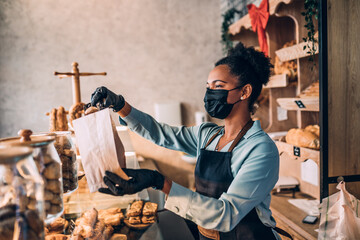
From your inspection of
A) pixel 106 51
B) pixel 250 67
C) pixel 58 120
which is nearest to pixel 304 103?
pixel 250 67

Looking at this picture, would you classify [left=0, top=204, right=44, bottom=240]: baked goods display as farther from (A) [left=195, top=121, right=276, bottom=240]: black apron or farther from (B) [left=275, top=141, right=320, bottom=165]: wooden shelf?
(B) [left=275, top=141, right=320, bottom=165]: wooden shelf

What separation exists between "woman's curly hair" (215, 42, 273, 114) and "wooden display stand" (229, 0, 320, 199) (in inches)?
25.2

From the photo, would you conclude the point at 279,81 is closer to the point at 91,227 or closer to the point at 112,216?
the point at 112,216

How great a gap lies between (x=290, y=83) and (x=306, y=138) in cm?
62

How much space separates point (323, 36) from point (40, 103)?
137 inches

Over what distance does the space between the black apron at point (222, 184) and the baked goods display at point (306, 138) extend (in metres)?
0.75

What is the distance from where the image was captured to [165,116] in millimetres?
3998

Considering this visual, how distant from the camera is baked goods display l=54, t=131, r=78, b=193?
1035mm

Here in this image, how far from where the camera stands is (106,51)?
3904 millimetres

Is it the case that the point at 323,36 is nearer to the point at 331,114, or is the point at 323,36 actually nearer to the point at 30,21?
the point at 331,114

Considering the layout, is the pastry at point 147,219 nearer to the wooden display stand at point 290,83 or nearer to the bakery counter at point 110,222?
the bakery counter at point 110,222

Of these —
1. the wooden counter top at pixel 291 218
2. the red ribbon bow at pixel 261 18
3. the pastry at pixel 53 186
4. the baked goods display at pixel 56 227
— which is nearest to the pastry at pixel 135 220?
the baked goods display at pixel 56 227

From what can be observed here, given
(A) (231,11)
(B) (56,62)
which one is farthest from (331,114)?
(B) (56,62)

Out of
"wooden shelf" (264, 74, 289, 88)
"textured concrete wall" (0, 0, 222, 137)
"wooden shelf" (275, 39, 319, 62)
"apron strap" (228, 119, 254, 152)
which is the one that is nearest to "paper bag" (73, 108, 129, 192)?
"apron strap" (228, 119, 254, 152)
